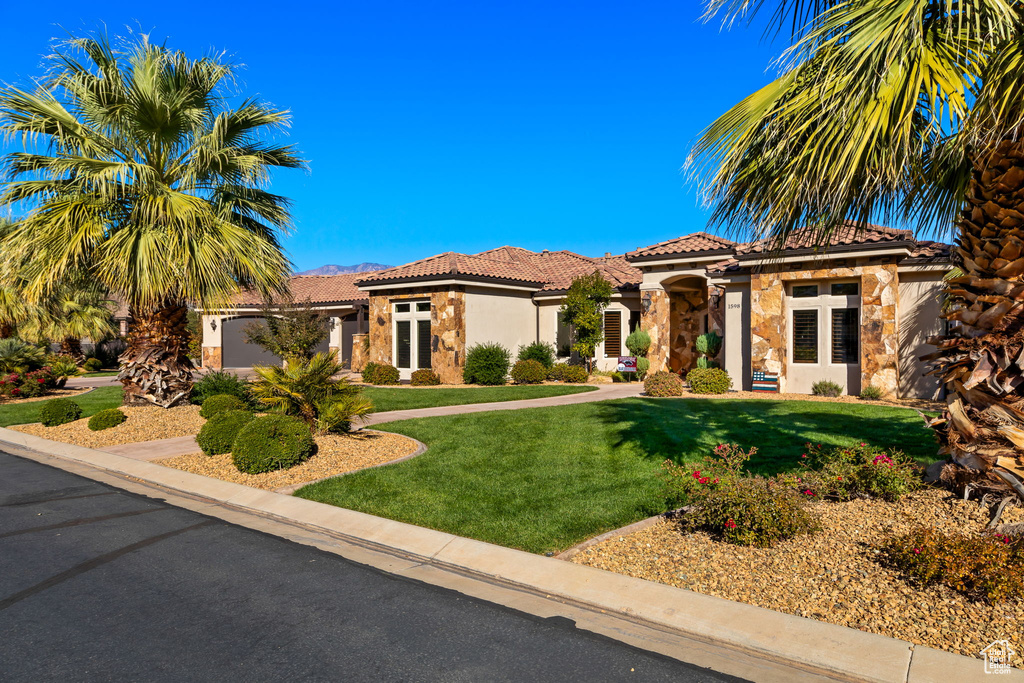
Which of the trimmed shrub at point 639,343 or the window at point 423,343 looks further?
the window at point 423,343

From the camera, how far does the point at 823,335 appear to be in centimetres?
→ 1812

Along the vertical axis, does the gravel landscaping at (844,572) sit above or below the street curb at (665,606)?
above

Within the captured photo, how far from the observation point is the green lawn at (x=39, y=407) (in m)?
A: 16.3

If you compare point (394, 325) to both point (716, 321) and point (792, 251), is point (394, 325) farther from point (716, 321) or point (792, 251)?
point (792, 251)

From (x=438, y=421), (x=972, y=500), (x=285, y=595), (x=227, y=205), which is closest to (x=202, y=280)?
(x=227, y=205)

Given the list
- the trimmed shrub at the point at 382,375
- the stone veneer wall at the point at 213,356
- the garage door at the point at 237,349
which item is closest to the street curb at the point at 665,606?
the trimmed shrub at the point at 382,375

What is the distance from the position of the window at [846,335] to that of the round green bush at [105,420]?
17.7 meters

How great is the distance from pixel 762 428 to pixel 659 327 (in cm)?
1027

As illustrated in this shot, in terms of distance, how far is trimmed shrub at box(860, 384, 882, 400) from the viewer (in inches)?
654

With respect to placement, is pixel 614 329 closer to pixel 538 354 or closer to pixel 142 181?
pixel 538 354

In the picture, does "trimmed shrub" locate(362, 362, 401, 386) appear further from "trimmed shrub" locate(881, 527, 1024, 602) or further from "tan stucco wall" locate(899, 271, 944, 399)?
"trimmed shrub" locate(881, 527, 1024, 602)

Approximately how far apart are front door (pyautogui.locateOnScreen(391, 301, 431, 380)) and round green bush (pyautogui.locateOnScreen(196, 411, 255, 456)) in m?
13.0

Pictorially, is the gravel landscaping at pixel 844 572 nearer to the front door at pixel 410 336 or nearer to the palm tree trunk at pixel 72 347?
the front door at pixel 410 336

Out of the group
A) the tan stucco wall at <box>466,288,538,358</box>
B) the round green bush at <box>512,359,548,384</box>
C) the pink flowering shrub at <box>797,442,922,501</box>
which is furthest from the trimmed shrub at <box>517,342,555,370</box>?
the pink flowering shrub at <box>797,442,922,501</box>
